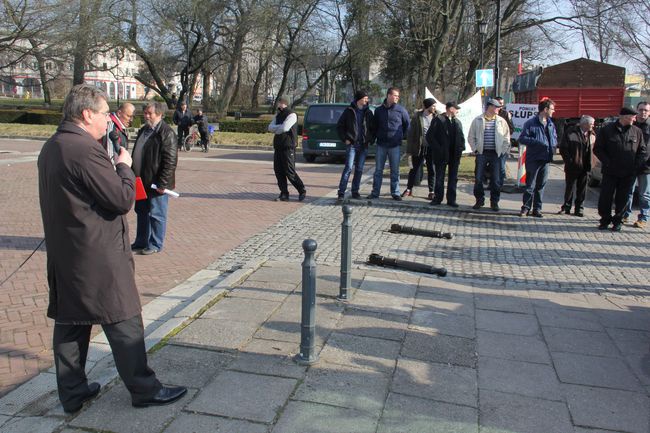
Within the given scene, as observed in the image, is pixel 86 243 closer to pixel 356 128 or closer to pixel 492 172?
pixel 356 128

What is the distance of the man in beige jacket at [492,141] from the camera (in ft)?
31.8

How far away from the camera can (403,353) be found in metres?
4.18

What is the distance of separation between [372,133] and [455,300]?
5364mm

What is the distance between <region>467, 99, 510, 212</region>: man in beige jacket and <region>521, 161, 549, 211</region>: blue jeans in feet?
1.52

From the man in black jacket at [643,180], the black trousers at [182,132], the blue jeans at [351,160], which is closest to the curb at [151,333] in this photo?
the blue jeans at [351,160]

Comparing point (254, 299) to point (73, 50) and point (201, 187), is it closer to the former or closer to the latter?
point (201, 187)

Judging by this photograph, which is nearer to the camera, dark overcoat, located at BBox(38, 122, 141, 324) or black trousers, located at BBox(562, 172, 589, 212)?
dark overcoat, located at BBox(38, 122, 141, 324)

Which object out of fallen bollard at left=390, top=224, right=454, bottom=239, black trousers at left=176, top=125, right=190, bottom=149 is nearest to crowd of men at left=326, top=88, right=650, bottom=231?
fallen bollard at left=390, top=224, right=454, bottom=239

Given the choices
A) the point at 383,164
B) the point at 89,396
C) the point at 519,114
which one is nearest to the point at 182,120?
the point at 519,114

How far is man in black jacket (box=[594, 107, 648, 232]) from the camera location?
28.6 ft

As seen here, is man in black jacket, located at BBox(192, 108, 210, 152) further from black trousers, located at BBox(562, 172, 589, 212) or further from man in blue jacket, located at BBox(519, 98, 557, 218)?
black trousers, located at BBox(562, 172, 589, 212)

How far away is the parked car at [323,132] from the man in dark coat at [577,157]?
824 cm

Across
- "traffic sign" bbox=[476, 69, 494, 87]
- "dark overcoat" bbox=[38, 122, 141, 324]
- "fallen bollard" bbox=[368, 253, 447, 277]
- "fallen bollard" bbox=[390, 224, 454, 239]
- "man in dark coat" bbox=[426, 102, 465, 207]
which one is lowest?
"fallen bollard" bbox=[368, 253, 447, 277]

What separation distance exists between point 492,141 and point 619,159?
191 cm
